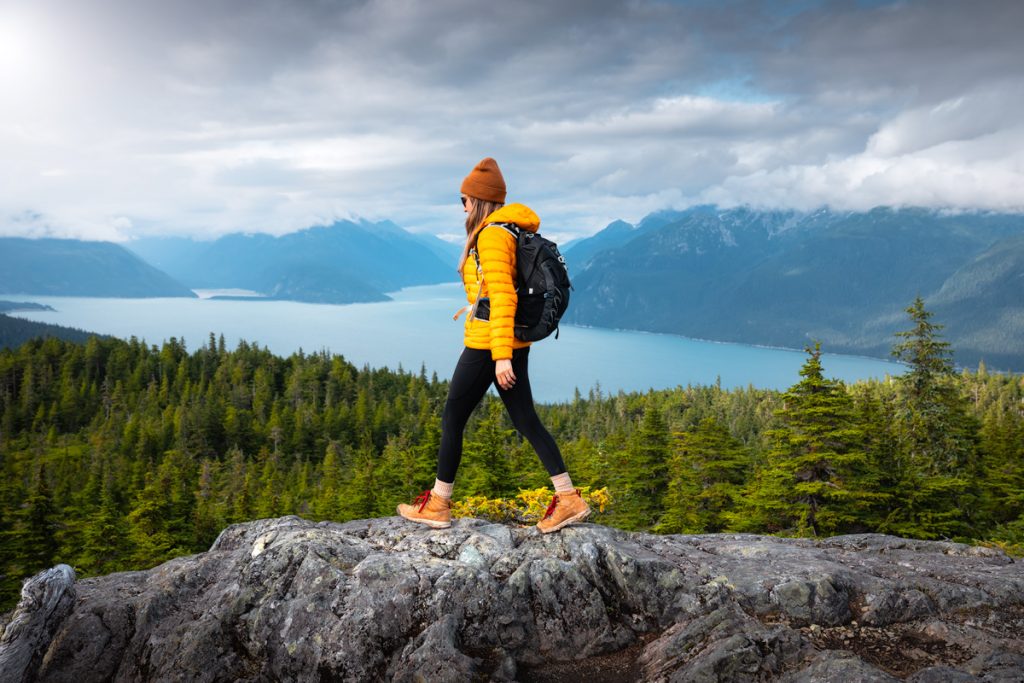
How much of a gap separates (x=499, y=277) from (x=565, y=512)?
9.40 feet

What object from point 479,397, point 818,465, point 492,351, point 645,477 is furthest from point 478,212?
point 645,477

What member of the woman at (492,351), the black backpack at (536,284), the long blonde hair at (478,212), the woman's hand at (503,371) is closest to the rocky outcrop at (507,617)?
the woman at (492,351)

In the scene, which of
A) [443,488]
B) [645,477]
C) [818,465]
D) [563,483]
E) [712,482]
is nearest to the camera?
[563,483]

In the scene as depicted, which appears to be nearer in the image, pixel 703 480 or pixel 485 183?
pixel 485 183

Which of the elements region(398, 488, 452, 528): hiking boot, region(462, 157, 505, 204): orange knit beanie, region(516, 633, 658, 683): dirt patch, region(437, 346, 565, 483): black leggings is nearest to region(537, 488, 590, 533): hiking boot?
region(437, 346, 565, 483): black leggings

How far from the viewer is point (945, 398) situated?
28219 millimetres

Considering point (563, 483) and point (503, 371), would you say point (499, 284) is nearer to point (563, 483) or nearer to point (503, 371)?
point (503, 371)

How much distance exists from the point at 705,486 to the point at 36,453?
116m

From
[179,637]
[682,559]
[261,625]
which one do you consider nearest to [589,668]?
[682,559]

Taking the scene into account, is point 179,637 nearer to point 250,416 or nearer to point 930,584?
point 930,584

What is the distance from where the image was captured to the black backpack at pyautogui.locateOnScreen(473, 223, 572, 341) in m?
6.18

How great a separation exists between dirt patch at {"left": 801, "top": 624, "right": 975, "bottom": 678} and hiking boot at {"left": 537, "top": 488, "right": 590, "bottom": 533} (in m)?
2.50

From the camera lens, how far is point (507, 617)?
6.13 meters

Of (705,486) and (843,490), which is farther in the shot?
(705,486)
